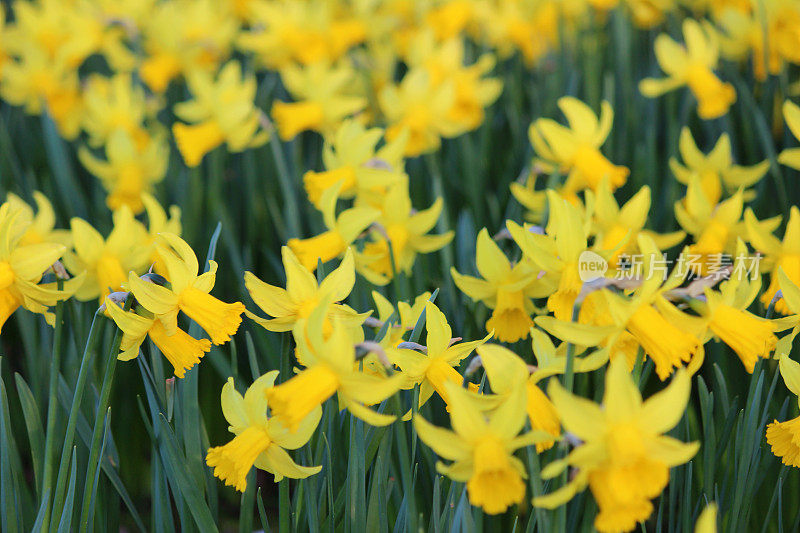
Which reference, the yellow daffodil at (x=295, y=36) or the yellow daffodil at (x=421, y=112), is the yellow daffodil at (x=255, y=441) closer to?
the yellow daffodil at (x=421, y=112)

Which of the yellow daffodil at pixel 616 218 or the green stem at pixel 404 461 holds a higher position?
the yellow daffodil at pixel 616 218

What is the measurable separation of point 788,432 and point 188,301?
95cm

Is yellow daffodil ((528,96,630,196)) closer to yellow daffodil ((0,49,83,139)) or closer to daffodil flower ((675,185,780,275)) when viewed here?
daffodil flower ((675,185,780,275))

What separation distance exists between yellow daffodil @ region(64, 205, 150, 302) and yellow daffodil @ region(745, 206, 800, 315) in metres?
1.19

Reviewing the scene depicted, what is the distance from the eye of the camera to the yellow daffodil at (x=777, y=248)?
4.56ft

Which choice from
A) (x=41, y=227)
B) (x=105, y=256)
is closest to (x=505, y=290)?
(x=105, y=256)

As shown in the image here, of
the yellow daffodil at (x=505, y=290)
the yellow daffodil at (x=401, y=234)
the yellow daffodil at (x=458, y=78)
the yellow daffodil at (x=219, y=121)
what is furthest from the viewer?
the yellow daffodil at (x=458, y=78)

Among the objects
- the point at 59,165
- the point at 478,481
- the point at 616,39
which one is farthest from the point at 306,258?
the point at 616,39

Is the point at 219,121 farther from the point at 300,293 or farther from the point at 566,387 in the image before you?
the point at 566,387

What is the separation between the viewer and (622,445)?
836 mm

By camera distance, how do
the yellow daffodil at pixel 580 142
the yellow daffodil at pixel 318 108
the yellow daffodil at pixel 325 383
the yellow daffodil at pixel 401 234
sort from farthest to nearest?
the yellow daffodil at pixel 318 108, the yellow daffodil at pixel 580 142, the yellow daffodil at pixel 401 234, the yellow daffodil at pixel 325 383

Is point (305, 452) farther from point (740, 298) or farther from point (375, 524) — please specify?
point (740, 298)

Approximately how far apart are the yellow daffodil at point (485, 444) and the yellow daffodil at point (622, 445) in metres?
0.06

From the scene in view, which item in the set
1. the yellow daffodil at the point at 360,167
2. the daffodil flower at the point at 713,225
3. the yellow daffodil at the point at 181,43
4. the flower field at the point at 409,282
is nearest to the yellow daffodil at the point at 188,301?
the flower field at the point at 409,282
